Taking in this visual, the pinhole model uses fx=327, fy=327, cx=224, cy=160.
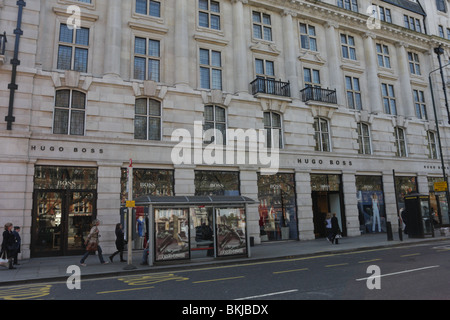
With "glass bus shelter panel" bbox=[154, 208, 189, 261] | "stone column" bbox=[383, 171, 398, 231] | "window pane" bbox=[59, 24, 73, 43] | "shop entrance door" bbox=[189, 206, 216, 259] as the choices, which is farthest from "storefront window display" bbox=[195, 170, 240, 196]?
"stone column" bbox=[383, 171, 398, 231]

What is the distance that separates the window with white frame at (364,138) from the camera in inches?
1008

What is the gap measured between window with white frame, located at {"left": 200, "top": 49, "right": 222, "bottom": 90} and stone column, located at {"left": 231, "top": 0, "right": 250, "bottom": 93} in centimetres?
112

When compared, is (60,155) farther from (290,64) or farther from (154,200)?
(290,64)

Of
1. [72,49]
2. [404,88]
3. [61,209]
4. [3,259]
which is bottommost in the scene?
[3,259]

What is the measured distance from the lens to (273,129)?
867 inches

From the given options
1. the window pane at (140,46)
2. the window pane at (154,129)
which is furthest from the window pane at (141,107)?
the window pane at (140,46)

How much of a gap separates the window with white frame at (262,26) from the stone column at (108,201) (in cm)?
1373

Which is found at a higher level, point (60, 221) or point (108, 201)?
point (108, 201)

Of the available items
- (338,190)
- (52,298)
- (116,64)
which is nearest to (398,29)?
(338,190)

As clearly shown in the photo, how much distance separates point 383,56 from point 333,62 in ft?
22.2

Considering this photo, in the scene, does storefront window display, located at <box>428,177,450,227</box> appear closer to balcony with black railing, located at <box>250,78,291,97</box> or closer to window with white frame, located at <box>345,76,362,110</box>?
window with white frame, located at <box>345,76,362,110</box>

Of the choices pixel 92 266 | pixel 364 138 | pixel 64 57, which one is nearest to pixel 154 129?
pixel 64 57

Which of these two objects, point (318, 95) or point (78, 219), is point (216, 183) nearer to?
point (78, 219)

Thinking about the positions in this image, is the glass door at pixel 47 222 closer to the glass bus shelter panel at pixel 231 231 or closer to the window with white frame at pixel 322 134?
the glass bus shelter panel at pixel 231 231
